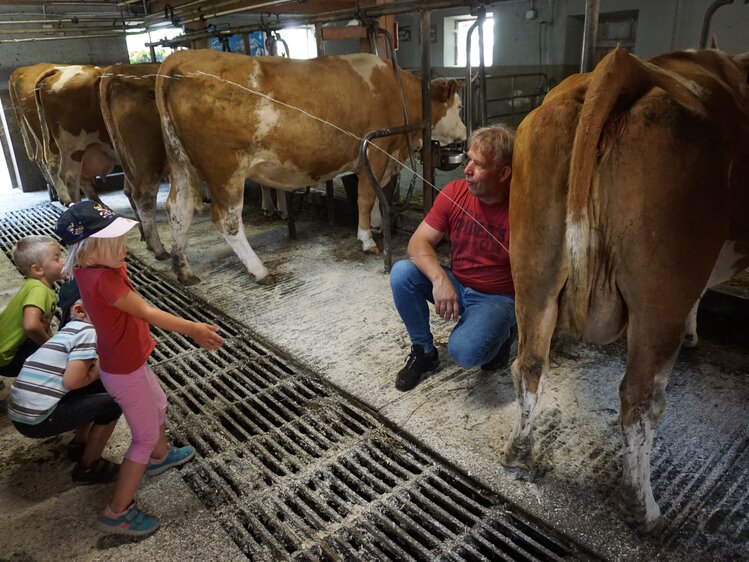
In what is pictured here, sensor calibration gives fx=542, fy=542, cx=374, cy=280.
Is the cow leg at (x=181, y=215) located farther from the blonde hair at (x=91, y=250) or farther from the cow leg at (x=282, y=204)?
the blonde hair at (x=91, y=250)

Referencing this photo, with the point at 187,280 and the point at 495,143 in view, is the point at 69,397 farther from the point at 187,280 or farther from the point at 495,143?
the point at 187,280

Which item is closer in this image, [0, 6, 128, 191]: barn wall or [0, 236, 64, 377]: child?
[0, 236, 64, 377]: child

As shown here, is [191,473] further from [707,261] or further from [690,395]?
[690,395]

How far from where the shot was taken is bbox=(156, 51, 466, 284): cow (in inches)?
163

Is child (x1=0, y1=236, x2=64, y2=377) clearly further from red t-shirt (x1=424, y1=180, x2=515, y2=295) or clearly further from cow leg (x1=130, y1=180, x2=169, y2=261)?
cow leg (x1=130, y1=180, x2=169, y2=261)

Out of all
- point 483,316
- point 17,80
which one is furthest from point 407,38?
point 483,316

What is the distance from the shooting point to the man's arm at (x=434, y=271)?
268 cm

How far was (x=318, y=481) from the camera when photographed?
234 centimetres

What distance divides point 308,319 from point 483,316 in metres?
1.54

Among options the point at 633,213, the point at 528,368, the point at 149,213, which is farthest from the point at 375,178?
the point at 633,213

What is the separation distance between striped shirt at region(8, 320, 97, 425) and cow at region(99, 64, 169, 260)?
3.16 m

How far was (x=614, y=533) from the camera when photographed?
196cm

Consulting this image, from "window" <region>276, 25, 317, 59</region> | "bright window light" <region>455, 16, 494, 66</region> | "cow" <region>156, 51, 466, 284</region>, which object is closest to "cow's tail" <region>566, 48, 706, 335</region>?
"cow" <region>156, 51, 466, 284</region>

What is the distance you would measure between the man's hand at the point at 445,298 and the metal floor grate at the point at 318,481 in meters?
0.64
